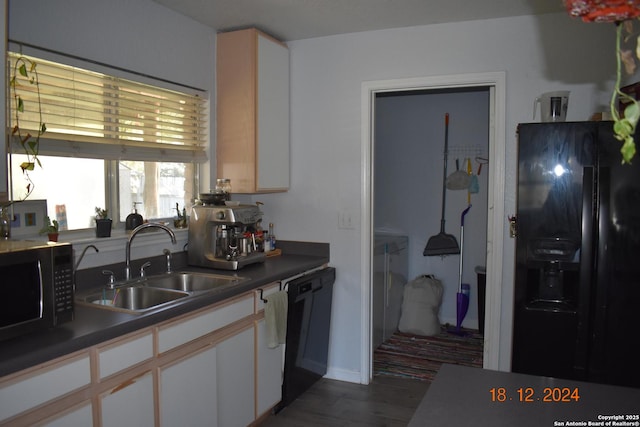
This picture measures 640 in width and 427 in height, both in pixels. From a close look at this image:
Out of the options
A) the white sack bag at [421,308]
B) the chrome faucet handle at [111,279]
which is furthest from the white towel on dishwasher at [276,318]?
the white sack bag at [421,308]

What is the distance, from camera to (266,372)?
276 centimetres

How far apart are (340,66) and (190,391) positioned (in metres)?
2.29

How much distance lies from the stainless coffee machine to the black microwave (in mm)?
1174

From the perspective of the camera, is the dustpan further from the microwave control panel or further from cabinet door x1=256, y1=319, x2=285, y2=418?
the microwave control panel

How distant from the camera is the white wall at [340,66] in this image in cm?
248

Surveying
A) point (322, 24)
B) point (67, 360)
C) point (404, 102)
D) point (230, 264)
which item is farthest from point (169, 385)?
point (404, 102)

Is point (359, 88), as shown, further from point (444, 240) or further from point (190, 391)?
point (190, 391)

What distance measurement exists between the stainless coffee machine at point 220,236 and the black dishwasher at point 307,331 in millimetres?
386

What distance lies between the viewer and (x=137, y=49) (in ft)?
8.73

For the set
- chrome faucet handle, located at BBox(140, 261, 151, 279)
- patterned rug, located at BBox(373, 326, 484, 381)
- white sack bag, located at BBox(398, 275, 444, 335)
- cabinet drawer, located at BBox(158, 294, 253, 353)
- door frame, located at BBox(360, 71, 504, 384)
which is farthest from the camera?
white sack bag, located at BBox(398, 275, 444, 335)

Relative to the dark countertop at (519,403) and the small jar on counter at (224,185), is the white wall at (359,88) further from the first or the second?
the dark countertop at (519,403)

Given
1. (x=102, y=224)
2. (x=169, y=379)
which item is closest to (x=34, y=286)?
(x=169, y=379)

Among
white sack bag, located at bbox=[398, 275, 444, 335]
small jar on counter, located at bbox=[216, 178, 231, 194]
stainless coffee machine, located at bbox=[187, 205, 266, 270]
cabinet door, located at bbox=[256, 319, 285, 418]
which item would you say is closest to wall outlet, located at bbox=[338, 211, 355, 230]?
stainless coffee machine, located at bbox=[187, 205, 266, 270]

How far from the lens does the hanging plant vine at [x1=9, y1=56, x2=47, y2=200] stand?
208 cm
